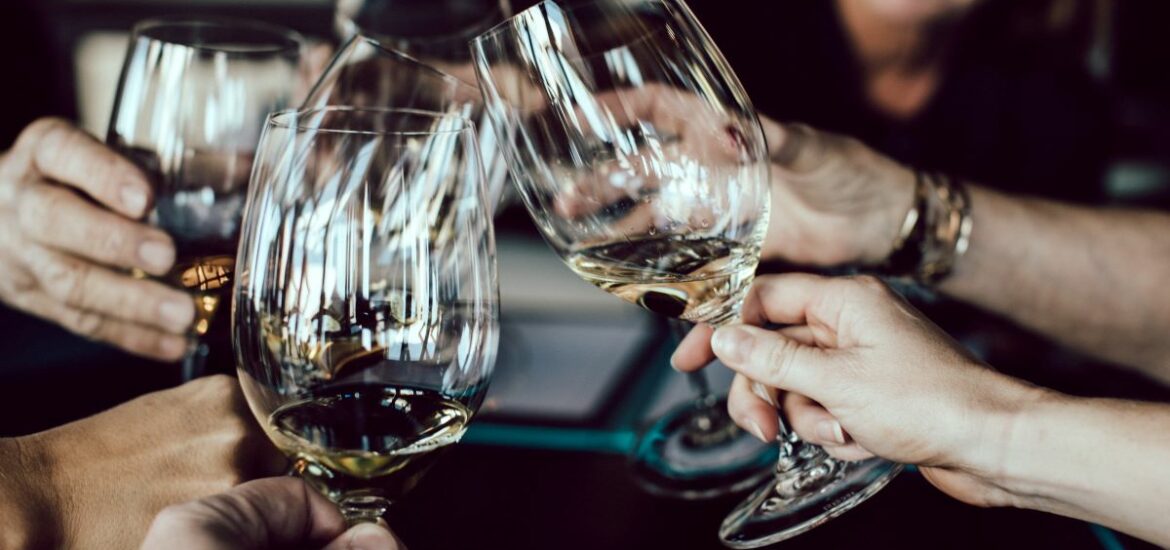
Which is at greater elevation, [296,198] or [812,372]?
[296,198]

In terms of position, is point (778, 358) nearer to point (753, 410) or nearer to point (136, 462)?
point (753, 410)

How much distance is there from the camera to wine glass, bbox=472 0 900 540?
0.48 meters

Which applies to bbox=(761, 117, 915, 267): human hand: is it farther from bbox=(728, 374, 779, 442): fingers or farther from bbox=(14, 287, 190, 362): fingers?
bbox=(14, 287, 190, 362): fingers

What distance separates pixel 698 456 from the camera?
0.67 meters

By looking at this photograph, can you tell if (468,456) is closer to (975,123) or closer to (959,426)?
(959,426)

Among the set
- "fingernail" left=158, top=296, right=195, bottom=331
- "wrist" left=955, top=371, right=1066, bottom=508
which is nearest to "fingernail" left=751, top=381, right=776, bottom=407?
"wrist" left=955, top=371, right=1066, bottom=508

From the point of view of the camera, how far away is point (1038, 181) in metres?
1.51

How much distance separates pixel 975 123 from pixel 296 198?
1247 mm

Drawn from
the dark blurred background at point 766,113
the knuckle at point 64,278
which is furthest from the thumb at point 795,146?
the knuckle at point 64,278

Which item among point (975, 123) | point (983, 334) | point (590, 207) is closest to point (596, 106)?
point (590, 207)

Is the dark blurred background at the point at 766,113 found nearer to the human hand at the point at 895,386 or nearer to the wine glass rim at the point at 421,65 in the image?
the human hand at the point at 895,386

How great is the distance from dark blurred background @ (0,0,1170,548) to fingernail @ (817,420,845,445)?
0.15 feet

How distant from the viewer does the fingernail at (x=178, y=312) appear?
0.62 meters

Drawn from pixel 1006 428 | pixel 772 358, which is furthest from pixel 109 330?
pixel 1006 428
